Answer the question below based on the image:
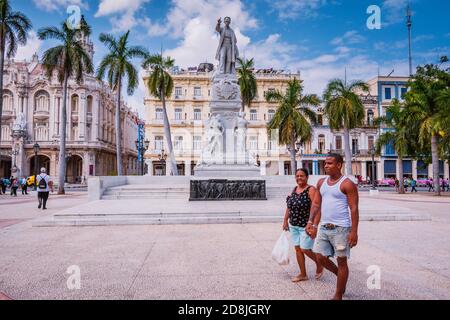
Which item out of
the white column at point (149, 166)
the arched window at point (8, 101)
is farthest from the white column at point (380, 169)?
the arched window at point (8, 101)

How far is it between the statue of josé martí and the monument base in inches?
226

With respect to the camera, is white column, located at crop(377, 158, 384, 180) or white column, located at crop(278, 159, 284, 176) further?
white column, located at crop(377, 158, 384, 180)

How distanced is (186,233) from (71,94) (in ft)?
170

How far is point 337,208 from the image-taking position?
12.8 feet

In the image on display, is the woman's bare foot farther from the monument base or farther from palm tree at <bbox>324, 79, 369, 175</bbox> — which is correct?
palm tree at <bbox>324, 79, 369, 175</bbox>

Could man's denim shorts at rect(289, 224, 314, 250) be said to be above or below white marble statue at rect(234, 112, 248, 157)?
below

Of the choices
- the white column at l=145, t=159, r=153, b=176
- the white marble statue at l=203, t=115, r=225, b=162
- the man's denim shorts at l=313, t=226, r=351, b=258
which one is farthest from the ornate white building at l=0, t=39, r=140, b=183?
the man's denim shorts at l=313, t=226, r=351, b=258

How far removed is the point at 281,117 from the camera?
32.7 m

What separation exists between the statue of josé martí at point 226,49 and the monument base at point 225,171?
5.74 m

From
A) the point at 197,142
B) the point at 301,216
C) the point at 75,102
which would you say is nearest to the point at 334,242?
the point at 301,216

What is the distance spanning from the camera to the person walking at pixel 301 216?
15.3ft

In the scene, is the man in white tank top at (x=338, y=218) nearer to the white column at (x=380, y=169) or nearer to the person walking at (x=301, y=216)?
the person walking at (x=301, y=216)

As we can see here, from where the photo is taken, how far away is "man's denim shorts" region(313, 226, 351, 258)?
3.87 m
